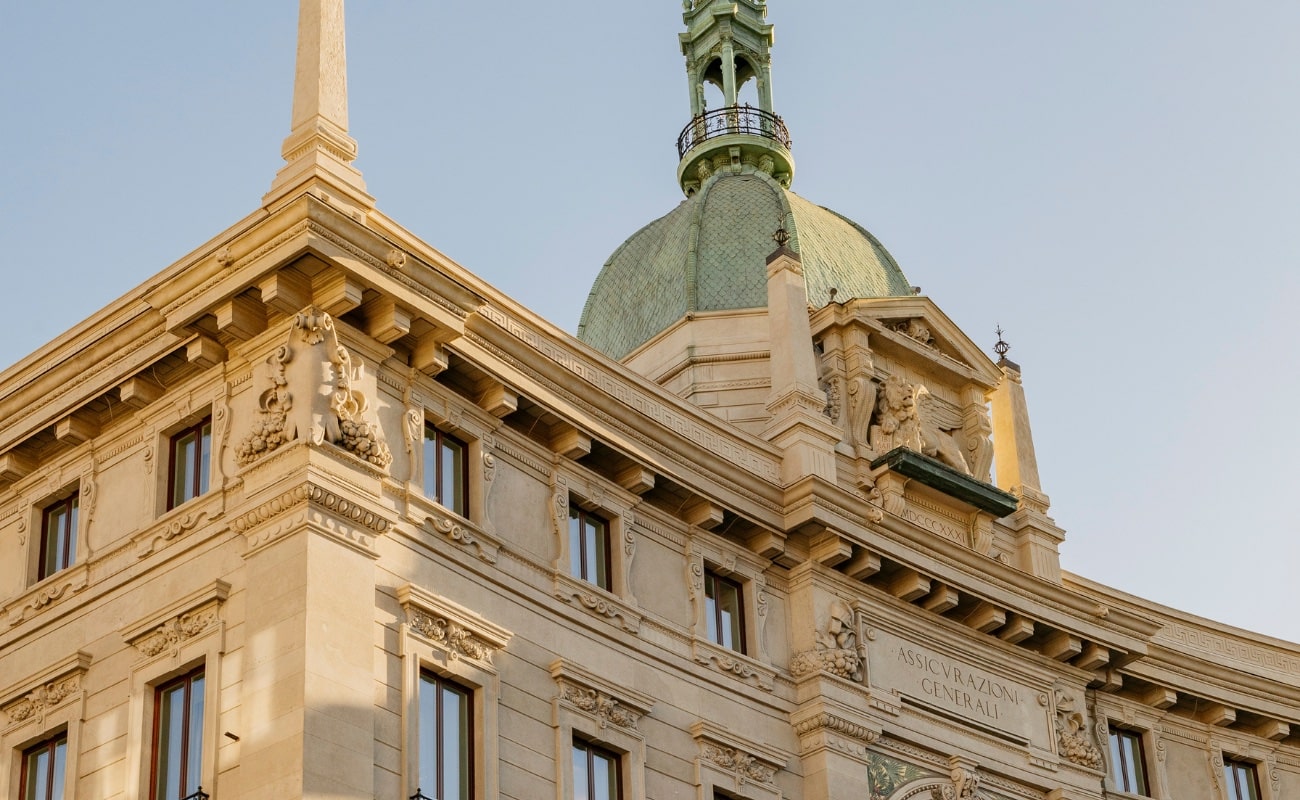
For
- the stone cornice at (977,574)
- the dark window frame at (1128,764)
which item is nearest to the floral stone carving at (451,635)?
the stone cornice at (977,574)

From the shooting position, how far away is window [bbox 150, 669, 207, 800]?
32781 mm

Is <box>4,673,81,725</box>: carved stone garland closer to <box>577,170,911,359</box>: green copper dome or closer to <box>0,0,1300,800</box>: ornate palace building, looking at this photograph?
<box>0,0,1300,800</box>: ornate palace building

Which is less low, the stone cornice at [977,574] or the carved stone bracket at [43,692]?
the stone cornice at [977,574]

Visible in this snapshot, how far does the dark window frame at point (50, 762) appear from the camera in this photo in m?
34.8

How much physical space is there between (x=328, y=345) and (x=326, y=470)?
6.62 feet

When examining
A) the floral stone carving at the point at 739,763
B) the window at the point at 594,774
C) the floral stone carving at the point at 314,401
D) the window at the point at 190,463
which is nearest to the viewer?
the floral stone carving at the point at 314,401

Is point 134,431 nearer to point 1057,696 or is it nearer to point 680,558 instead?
point 680,558

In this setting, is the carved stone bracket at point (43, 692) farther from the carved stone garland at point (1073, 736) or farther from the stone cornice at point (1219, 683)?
the stone cornice at point (1219, 683)

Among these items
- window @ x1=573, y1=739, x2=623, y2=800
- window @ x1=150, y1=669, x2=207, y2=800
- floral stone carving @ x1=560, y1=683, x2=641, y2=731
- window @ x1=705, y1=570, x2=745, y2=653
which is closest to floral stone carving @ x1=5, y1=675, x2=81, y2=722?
window @ x1=150, y1=669, x2=207, y2=800

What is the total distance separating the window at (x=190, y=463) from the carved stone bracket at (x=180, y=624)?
197 cm

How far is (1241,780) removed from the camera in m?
47.1

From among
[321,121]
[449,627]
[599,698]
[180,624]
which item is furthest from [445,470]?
[321,121]

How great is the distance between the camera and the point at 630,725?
36.5 meters

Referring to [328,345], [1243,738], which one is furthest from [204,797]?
[1243,738]
